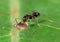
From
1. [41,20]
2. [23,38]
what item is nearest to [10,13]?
[41,20]

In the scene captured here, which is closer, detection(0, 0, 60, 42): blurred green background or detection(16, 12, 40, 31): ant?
detection(0, 0, 60, 42): blurred green background

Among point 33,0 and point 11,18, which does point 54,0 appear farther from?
point 11,18

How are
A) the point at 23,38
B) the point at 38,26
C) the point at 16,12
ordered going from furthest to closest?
the point at 16,12
the point at 38,26
the point at 23,38

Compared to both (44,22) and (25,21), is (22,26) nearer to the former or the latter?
(25,21)

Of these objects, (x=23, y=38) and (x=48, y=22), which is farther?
(x=48, y=22)

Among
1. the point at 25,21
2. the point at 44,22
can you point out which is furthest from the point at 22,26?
the point at 44,22

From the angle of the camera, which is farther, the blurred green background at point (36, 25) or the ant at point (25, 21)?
the ant at point (25, 21)

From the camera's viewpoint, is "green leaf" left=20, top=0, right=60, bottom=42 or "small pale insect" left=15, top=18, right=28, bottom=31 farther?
"small pale insect" left=15, top=18, right=28, bottom=31

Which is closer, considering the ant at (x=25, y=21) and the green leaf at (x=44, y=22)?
the green leaf at (x=44, y=22)
